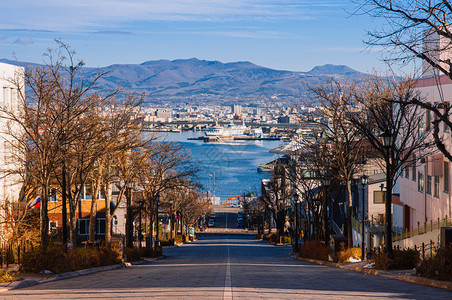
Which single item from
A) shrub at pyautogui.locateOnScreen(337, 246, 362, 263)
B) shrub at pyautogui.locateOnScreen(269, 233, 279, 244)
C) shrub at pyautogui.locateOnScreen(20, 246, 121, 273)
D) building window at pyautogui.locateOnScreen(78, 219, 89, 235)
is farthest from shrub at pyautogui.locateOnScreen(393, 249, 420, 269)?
shrub at pyautogui.locateOnScreen(269, 233, 279, 244)

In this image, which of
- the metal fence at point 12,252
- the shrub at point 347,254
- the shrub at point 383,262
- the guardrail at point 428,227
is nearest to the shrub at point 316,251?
the shrub at point 347,254

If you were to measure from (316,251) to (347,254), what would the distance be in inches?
232

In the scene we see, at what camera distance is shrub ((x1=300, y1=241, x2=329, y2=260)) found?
32.7 metres

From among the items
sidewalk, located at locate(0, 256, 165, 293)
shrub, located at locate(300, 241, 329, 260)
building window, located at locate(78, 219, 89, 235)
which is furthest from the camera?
building window, located at locate(78, 219, 89, 235)

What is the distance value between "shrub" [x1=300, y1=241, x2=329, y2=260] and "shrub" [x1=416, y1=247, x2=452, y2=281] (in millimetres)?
16438

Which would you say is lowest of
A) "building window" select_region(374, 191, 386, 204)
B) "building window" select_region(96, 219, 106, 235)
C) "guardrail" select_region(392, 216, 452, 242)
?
"building window" select_region(96, 219, 106, 235)

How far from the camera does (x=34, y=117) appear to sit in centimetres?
2453

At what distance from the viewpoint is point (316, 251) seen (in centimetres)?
3403

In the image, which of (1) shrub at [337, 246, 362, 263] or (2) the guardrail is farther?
(1) shrub at [337, 246, 362, 263]

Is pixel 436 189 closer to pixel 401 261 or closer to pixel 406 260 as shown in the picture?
pixel 406 260

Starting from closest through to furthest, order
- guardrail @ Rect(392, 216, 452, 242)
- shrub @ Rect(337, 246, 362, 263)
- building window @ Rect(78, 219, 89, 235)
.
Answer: guardrail @ Rect(392, 216, 452, 242) → shrub @ Rect(337, 246, 362, 263) → building window @ Rect(78, 219, 89, 235)

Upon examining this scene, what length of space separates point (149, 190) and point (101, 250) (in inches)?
935

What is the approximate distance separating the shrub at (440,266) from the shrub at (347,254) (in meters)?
12.0

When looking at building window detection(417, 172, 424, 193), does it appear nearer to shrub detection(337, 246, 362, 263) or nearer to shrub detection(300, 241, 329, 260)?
shrub detection(300, 241, 329, 260)
